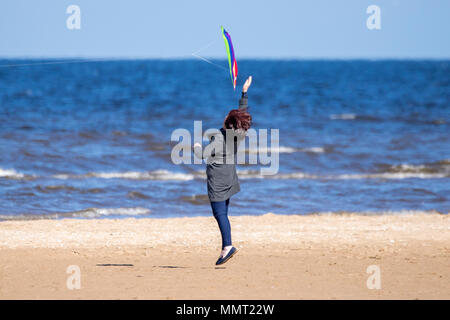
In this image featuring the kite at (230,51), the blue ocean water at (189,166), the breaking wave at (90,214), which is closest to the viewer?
the kite at (230,51)

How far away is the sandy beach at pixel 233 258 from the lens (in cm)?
610

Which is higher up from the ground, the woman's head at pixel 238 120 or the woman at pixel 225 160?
the woman's head at pixel 238 120

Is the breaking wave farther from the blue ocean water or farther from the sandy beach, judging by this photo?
the sandy beach

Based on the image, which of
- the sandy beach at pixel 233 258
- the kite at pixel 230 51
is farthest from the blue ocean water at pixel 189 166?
the kite at pixel 230 51

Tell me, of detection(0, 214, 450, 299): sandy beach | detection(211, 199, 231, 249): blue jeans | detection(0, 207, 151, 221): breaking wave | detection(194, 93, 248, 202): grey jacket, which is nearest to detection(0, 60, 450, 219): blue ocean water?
detection(0, 207, 151, 221): breaking wave

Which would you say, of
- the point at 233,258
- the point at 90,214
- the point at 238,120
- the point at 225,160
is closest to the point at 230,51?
the point at 238,120

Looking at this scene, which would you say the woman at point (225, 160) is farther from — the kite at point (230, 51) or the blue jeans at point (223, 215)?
the kite at point (230, 51)

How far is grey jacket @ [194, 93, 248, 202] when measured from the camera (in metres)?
6.61

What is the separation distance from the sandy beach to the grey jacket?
34.0 inches

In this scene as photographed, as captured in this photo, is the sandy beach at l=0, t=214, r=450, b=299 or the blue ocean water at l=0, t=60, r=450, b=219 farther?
the blue ocean water at l=0, t=60, r=450, b=219

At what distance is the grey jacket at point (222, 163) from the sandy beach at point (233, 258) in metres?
0.86
